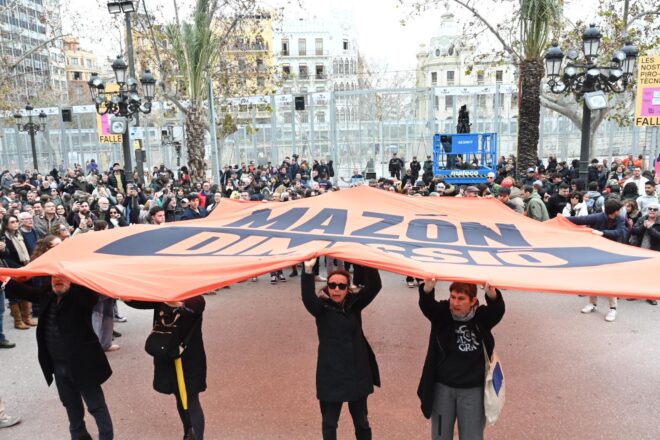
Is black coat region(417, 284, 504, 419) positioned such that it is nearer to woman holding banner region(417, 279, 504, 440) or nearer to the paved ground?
woman holding banner region(417, 279, 504, 440)

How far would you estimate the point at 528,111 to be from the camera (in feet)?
50.3

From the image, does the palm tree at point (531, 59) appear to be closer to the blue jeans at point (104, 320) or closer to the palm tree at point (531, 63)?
the palm tree at point (531, 63)

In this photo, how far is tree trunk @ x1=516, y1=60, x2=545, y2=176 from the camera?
1493 cm

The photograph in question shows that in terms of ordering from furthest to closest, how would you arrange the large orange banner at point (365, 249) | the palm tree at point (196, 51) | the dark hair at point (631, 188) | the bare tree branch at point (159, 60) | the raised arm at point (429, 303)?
the bare tree branch at point (159, 60) → the palm tree at point (196, 51) → the dark hair at point (631, 188) → the raised arm at point (429, 303) → the large orange banner at point (365, 249)

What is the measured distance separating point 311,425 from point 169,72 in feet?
69.3

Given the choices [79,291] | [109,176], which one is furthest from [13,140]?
[79,291]

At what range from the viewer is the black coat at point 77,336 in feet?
13.9

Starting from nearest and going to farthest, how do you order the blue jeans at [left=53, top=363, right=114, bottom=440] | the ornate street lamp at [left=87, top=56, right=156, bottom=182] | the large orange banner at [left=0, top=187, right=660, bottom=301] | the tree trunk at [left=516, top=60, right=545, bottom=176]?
the large orange banner at [left=0, top=187, right=660, bottom=301], the blue jeans at [left=53, top=363, right=114, bottom=440], the ornate street lamp at [left=87, top=56, right=156, bottom=182], the tree trunk at [left=516, top=60, right=545, bottom=176]

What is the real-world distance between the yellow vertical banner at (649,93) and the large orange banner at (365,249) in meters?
10.1

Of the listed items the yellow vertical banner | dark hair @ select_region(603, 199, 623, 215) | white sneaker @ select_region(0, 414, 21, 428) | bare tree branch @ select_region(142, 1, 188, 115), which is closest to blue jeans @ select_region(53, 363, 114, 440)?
white sneaker @ select_region(0, 414, 21, 428)

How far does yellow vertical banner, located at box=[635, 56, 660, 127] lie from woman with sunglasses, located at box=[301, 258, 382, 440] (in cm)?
1303

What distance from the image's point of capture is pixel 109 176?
19188mm

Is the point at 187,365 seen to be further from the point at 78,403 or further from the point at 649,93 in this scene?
the point at 649,93

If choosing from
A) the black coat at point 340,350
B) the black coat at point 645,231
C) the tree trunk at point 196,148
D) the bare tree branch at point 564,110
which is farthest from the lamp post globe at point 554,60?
the tree trunk at point 196,148
